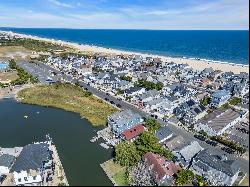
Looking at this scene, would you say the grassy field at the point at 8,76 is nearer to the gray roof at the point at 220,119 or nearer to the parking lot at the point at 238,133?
the gray roof at the point at 220,119

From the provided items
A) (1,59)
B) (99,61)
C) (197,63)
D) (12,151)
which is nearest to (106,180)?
(12,151)

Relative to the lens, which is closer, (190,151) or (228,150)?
(190,151)

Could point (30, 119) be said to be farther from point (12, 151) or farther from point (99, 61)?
point (99, 61)

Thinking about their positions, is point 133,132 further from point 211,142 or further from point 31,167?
point 31,167

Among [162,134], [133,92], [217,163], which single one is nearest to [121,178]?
[162,134]

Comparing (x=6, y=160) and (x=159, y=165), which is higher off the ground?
(x=159, y=165)

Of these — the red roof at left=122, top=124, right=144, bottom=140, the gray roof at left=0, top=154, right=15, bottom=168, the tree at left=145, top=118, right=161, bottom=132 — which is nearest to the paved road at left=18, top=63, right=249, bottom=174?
the tree at left=145, top=118, right=161, bottom=132
